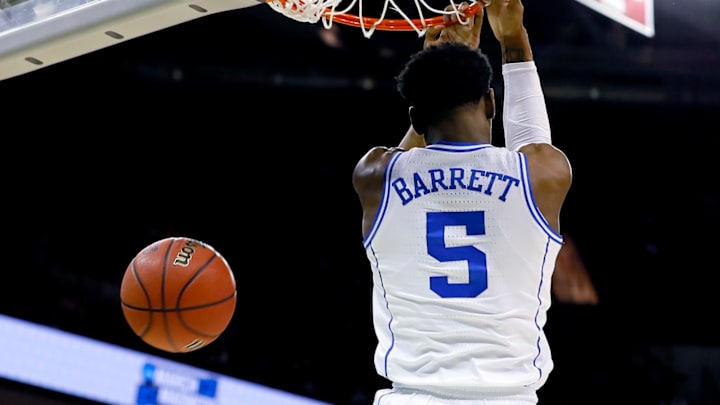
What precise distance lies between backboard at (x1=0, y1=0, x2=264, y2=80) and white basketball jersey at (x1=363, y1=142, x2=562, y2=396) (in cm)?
73

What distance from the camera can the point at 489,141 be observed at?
2383mm


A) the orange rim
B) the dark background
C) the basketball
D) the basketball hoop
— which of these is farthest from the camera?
the dark background

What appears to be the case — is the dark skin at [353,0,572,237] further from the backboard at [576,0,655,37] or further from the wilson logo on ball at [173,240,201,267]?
the backboard at [576,0,655,37]

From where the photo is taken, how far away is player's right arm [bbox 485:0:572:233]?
2270mm

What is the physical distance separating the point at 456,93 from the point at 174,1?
83 cm

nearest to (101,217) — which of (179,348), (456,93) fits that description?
(179,348)

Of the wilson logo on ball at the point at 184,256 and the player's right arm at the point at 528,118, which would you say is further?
the wilson logo on ball at the point at 184,256

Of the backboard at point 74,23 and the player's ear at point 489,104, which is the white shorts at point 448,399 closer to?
the player's ear at point 489,104

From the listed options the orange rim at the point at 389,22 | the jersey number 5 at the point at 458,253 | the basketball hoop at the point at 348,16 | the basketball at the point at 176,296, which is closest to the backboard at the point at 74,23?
the basketball hoop at the point at 348,16

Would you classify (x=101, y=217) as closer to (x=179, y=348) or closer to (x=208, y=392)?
(x=208, y=392)

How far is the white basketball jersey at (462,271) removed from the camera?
85.7 inches

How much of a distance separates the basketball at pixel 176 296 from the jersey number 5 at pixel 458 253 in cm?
164

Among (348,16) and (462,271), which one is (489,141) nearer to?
(462,271)

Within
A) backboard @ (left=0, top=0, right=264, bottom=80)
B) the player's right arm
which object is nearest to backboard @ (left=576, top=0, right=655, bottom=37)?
the player's right arm
